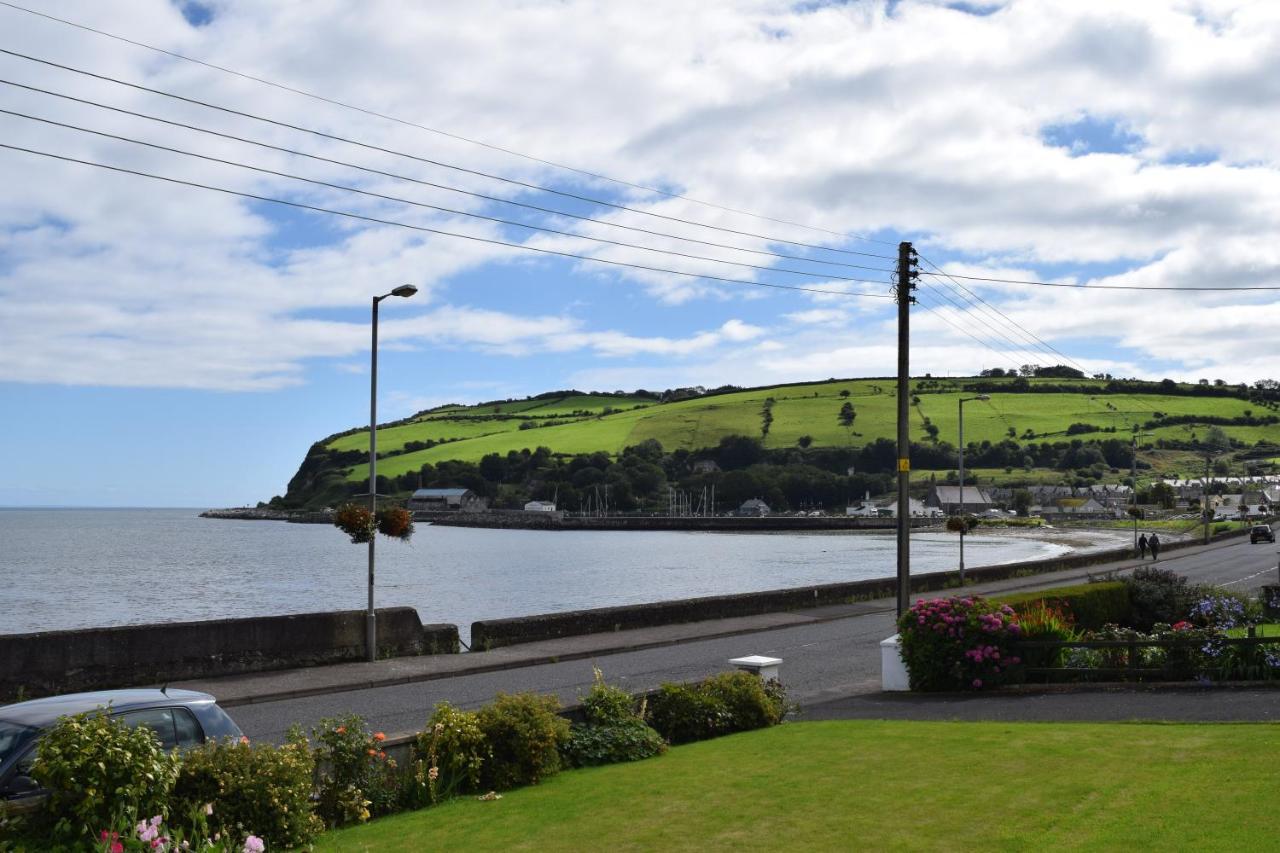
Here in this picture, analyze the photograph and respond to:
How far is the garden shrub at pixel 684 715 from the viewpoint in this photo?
13.5 metres

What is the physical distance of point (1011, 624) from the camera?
16.7 m

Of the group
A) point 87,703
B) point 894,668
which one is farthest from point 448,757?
point 894,668

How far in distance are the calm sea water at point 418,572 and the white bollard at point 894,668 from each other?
29.1 metres

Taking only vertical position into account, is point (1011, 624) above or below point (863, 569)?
above

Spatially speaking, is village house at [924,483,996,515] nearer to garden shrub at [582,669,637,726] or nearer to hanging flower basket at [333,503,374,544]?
hanging flower basket at [333,503,374,544]

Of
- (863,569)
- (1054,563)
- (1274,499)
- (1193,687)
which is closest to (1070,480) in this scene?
(1274,499)

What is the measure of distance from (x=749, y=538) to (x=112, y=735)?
16444 centimetres

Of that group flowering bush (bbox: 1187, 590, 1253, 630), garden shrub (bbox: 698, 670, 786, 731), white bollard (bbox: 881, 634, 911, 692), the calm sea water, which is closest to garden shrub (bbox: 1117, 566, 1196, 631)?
flowering bush (bbox: 1187, 590, 1253, 630)

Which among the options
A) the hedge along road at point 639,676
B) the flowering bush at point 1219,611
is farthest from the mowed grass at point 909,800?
the flowering bush at point 1219,611

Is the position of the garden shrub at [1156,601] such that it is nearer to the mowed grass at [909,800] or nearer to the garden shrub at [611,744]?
the mowed grass at [909,800]

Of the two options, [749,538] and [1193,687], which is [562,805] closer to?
[1193,687]

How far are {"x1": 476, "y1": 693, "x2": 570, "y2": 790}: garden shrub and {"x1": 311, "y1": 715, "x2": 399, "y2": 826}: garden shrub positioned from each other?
107 centimetres

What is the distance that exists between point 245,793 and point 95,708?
1474mm

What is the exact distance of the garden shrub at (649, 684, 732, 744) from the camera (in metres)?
13.5
